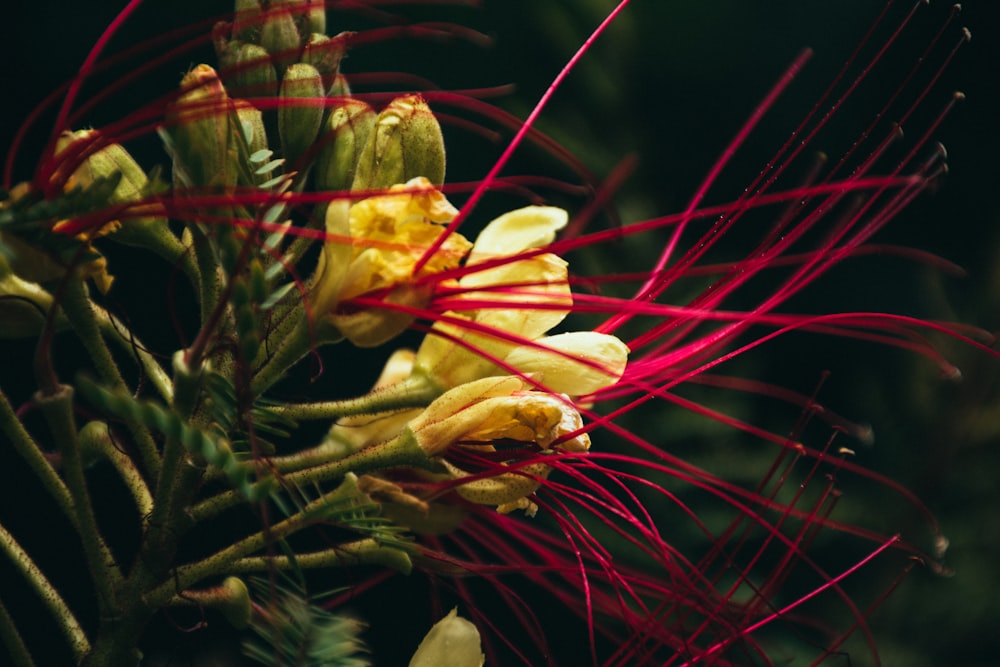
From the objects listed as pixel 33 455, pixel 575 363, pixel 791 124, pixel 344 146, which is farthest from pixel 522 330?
pixel 791 124

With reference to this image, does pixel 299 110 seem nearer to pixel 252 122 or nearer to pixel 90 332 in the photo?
pixel 252 122

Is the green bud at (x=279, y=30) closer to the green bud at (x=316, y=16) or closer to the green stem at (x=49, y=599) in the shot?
the green bud at (x=316, y=16)

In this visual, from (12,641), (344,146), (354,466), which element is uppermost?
(344,146)

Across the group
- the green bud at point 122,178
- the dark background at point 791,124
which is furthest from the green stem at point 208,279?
the dark background at point 791,124

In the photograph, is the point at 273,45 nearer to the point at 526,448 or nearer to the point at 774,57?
the point at 526,448

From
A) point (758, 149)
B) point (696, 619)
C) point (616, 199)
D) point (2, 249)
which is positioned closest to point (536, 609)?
point (696, 619)
